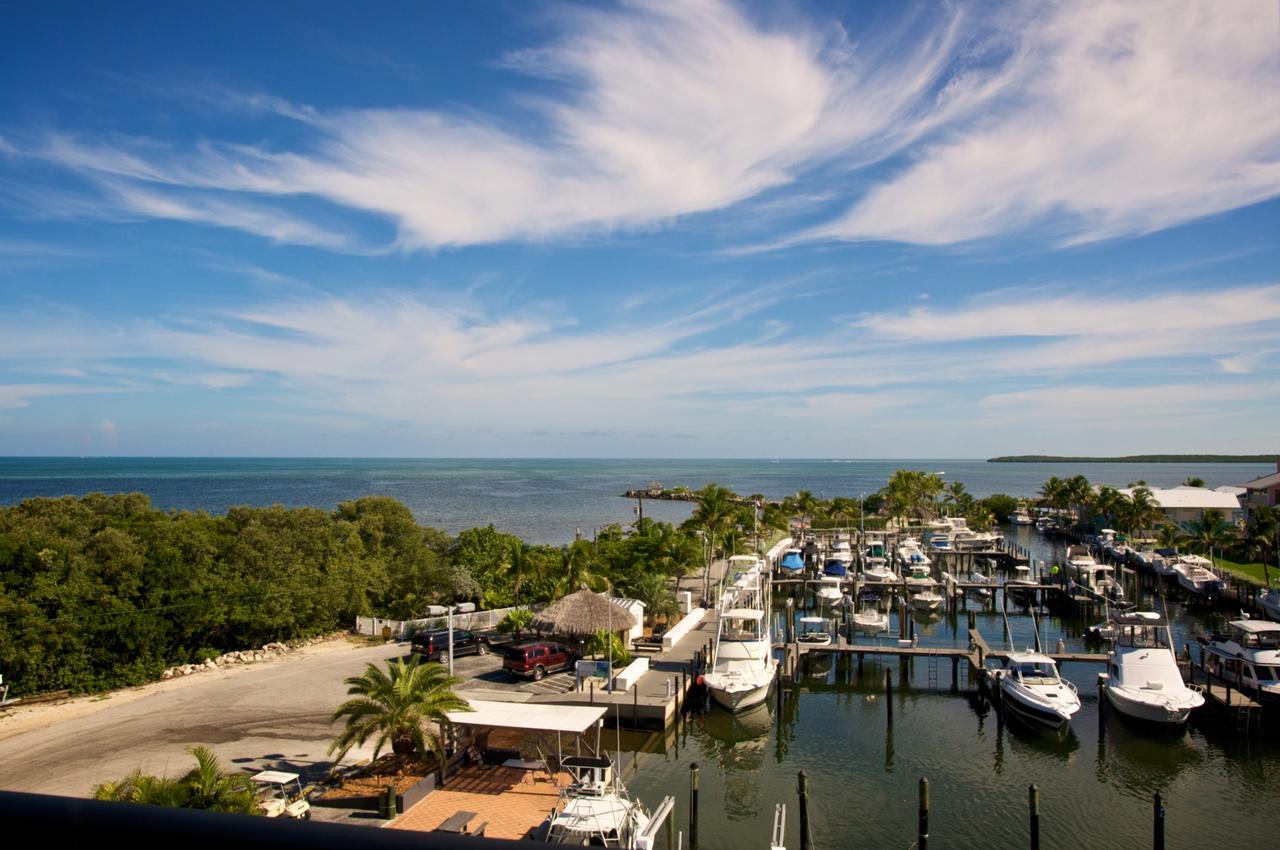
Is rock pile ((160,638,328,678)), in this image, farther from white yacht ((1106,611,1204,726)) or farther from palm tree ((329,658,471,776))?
white yacht ((1106,611,1204,726))

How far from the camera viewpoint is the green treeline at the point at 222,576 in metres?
32.5

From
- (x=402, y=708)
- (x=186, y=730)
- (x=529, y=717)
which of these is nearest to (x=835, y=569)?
(x=529, y=717)

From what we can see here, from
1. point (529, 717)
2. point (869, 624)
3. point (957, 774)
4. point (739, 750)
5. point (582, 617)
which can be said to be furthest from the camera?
point (869, 624)

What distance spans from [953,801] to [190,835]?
27171 millimetres

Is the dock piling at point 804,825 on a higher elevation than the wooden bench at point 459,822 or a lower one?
lower

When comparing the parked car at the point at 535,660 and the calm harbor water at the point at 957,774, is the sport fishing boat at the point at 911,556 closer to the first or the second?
the calm harbor water at the point at 957,774

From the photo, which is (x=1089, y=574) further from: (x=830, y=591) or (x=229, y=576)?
(x=229, y=576)

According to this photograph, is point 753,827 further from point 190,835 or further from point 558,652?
point 190,835

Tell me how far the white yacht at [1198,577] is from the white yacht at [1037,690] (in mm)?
32339

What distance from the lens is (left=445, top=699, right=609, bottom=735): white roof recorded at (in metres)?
23.6

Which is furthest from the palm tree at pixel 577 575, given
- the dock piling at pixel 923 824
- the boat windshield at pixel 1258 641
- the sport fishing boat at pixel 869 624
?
the boat windshield at pixel 1258 641

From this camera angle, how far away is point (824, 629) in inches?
1853

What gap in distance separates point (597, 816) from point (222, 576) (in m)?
26.2

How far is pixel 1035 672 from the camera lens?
3250 centimetres
